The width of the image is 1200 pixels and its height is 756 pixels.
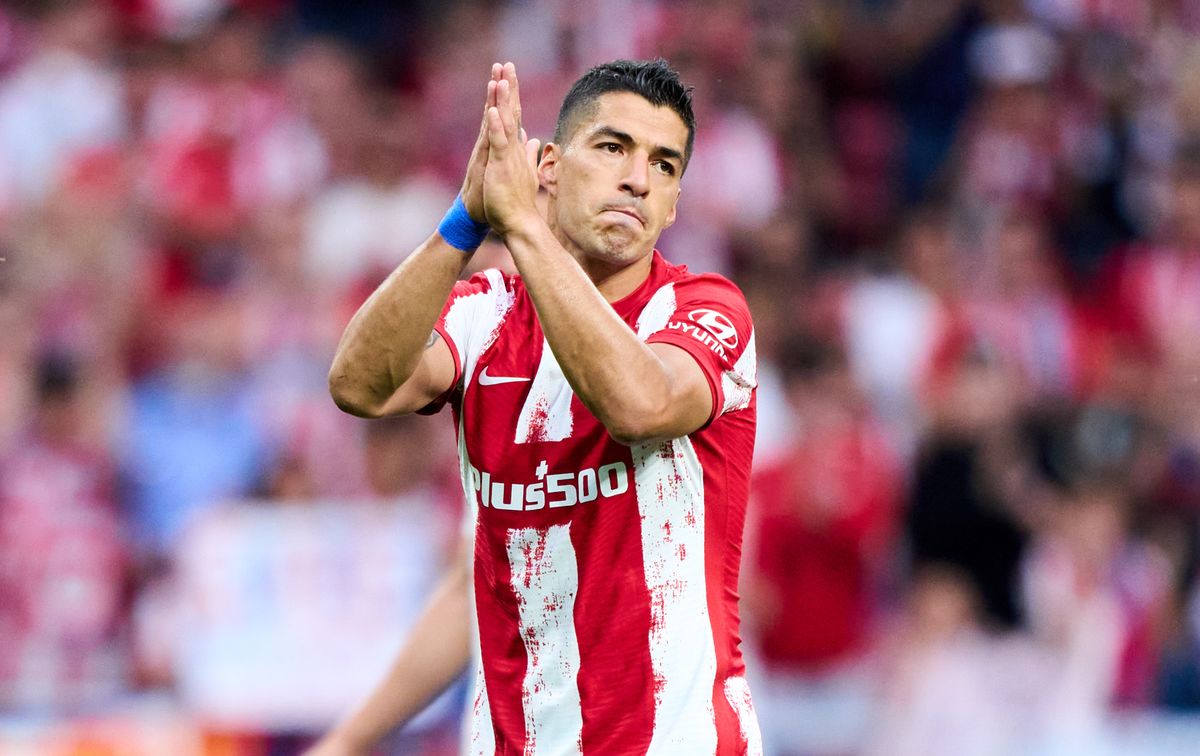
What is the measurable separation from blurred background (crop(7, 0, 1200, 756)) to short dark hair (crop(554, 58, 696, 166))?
1398 mm

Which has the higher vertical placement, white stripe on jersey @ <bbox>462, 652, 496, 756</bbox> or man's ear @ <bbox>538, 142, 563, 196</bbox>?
man's ear @ <bbox>538, 142, 563, 196</bbox>

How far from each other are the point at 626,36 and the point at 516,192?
807 centimetres

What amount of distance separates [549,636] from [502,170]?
1.03 meters

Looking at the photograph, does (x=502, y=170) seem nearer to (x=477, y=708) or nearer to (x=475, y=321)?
(x=475, y=321)

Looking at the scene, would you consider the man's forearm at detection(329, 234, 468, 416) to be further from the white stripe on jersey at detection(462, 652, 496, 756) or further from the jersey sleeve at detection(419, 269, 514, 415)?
the white stripe on jersey at detection(462, 652, 496, 756)

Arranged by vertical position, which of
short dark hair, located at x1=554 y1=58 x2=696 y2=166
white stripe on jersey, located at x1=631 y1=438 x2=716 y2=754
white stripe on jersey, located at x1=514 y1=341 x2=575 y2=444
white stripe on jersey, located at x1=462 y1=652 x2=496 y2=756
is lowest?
white stripe on jersey, located at x1=462 y1=652 x2=496 y2=756

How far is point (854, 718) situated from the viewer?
8148 millimetres

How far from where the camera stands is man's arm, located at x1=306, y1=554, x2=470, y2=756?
4664 millimetres

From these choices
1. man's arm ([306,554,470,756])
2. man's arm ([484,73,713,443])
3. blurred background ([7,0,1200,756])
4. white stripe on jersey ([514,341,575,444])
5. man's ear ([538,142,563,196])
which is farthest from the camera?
blurred background ([7,0,1200,756])

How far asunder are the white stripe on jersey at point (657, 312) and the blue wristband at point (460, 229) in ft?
1.59

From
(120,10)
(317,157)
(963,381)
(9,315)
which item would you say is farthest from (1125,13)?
(9,315)

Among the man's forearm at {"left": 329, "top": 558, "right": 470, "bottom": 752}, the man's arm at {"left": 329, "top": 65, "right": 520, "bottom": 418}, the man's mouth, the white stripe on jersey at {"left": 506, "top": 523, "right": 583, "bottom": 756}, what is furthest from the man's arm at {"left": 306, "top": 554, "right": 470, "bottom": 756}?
the man's mouth

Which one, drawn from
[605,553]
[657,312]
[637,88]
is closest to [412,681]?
[605,553]

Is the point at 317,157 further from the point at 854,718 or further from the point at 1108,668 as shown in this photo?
the point at 1108,668
